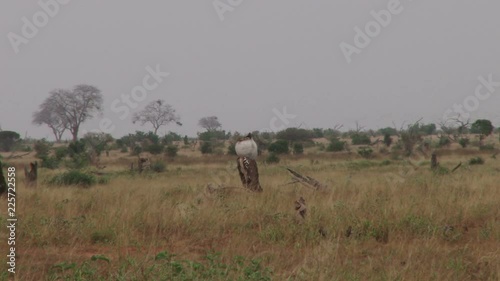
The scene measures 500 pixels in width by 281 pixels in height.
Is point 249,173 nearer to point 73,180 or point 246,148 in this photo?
point 246,148

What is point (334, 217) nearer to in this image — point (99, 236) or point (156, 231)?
point (156, 231)

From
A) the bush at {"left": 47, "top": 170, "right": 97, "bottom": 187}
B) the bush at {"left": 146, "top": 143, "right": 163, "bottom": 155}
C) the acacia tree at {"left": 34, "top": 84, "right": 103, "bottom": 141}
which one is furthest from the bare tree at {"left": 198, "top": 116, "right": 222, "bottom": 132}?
the bush at {"left": 47, "top": 170, "right": 97, "bottom": 187}

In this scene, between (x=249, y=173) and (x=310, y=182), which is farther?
(x=310, y=182)

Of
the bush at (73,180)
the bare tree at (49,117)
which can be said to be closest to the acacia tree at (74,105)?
the bare tree at (49,117)

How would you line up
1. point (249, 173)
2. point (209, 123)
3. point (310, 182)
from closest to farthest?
point (249, 173), point (310, 182), point (209, 123)

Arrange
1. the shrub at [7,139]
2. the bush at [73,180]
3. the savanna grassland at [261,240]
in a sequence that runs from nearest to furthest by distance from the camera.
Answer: the savanna grassland at [261,240]
the bush at [73,180]
the shrub at [7,139]

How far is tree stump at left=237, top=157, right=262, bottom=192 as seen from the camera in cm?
969

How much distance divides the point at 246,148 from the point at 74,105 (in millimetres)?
54195

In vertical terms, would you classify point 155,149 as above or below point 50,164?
above

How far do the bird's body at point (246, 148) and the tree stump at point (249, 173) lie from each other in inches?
4.2

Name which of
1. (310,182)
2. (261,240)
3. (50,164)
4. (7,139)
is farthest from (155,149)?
(261,240)

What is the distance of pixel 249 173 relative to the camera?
9758 millimetres

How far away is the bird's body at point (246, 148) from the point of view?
9.85 m

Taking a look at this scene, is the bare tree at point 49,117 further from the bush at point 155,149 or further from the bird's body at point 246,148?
the bird's body at point 246,148
